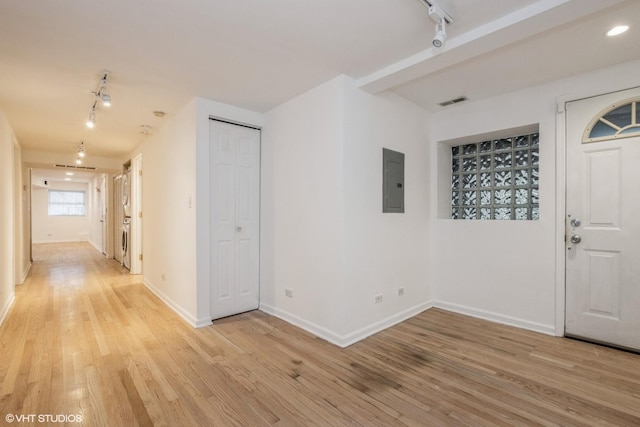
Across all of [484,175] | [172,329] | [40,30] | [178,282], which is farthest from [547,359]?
[40,30]

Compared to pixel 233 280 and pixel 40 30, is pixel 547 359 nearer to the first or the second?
pixel 233 280

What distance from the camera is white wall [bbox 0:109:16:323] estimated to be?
3.52 meters

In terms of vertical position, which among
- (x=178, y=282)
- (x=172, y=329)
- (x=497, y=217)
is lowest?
(x=172, y=329)

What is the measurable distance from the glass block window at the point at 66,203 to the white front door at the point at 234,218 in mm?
11998

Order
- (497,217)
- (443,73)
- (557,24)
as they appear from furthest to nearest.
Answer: (497,217)
(443,73)
(557,24)

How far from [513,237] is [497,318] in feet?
2.98

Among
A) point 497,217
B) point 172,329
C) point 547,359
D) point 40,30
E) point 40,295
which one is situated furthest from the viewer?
point 40,295

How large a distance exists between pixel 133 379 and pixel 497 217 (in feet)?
12.9

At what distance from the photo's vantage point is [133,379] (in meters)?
2.22

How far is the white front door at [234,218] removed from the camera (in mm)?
3473

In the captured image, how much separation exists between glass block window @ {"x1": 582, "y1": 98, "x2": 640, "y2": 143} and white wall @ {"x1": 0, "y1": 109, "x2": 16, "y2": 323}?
20.3 feet

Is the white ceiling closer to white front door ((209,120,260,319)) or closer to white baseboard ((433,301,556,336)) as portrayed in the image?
white front door ((209,120,260,319))

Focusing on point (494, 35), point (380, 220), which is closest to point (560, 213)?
point (380, 220)

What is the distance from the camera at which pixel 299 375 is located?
2.28 metres
